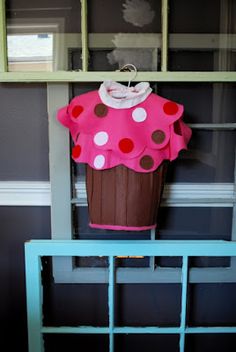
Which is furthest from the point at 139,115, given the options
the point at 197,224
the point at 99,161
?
the point at 197,224

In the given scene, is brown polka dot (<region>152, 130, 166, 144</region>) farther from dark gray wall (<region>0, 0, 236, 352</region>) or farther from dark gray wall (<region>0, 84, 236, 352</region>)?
dark gray wall (<region>0, 84, 236, 352</region>)

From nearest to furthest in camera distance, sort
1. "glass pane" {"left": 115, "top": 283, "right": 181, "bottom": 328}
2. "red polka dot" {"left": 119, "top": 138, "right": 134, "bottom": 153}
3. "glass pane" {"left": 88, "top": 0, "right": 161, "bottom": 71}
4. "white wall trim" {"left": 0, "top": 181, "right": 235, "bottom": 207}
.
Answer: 1. "red polka dot" {"left": 119, "top": 138, "right": 134, "bottom": 153}
2. "glass pane" {"left": 88, "top": 0, "right": 161, "bottom": 71}
3. "white wall trim" {"left": 0, "top": 181, "right": 235, "bottom": 207}
4. "glass pane" {"left": 115, "top": 283, "right": 181, "bottom": 328}

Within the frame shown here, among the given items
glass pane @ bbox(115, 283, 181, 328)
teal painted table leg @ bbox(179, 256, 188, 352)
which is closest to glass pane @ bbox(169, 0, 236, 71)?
teal painted table leg @ bbox(179, 256, 188, 352)

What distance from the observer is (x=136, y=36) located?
53.1 inches

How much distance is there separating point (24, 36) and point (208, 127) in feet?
2.52

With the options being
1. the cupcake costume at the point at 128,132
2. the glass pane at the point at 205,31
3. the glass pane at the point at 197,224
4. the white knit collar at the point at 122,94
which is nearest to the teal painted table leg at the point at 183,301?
the glass pane at the point at 197,224

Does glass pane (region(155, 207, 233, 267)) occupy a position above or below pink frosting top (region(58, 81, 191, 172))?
below

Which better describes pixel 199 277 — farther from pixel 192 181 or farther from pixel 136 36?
pixel 136 36

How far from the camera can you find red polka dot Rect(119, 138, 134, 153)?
117 cm

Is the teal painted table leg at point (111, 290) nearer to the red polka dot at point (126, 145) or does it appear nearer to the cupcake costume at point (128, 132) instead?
the cupcake costume at point (128, 132)

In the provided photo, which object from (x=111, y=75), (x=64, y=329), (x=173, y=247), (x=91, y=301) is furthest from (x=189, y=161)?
(x=64, y=329)

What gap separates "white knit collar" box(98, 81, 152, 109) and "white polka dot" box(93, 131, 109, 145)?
100 millimetres

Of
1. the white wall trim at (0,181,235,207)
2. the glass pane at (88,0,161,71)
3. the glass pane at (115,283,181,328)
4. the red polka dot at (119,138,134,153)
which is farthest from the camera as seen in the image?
the glass pane at (115,283,181,328)

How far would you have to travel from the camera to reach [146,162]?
120 centimetres
